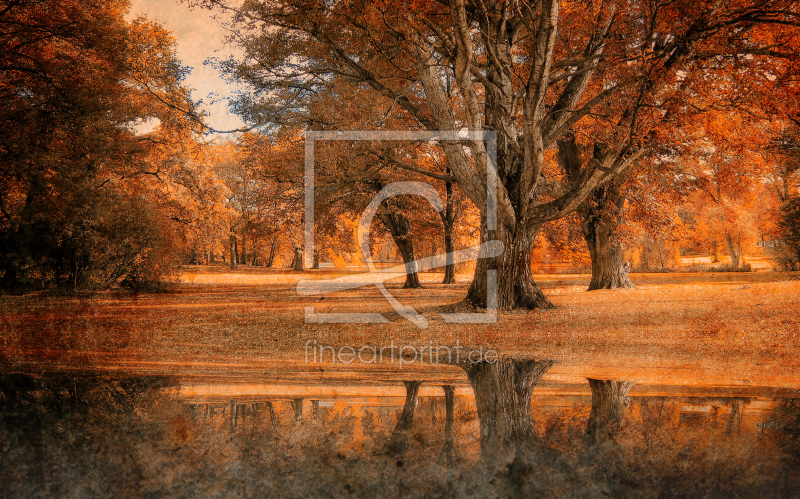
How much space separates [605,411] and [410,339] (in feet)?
20.6

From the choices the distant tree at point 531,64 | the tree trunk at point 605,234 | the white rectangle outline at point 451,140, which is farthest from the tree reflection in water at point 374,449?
the tree trunk at point 605,234

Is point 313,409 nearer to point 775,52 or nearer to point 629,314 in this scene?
point 629,314

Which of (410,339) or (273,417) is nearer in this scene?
(273,417)

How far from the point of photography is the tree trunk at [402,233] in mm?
28247

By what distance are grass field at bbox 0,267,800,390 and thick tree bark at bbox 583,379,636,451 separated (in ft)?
1.02

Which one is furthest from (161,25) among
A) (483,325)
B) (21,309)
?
(483,325)

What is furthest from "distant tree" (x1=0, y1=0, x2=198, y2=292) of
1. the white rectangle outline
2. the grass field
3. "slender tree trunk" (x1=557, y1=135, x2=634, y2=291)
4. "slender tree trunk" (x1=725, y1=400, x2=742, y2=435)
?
"slender tree trunk" (x1=557, y1=135, x2=634, y2=291)

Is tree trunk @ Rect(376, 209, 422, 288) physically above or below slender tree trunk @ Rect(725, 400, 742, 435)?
above

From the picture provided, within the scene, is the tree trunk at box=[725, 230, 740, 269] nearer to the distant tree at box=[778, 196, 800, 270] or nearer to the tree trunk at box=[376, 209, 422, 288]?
the distant tree at box=[778, 196, 800, 270]

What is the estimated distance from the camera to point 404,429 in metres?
2.98

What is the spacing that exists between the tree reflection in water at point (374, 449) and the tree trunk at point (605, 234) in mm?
20207

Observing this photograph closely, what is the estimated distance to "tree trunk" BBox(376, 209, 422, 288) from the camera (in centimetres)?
2825

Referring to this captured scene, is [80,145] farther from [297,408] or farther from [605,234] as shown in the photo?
[605,234]

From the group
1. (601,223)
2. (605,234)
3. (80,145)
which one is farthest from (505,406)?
(605,234)
